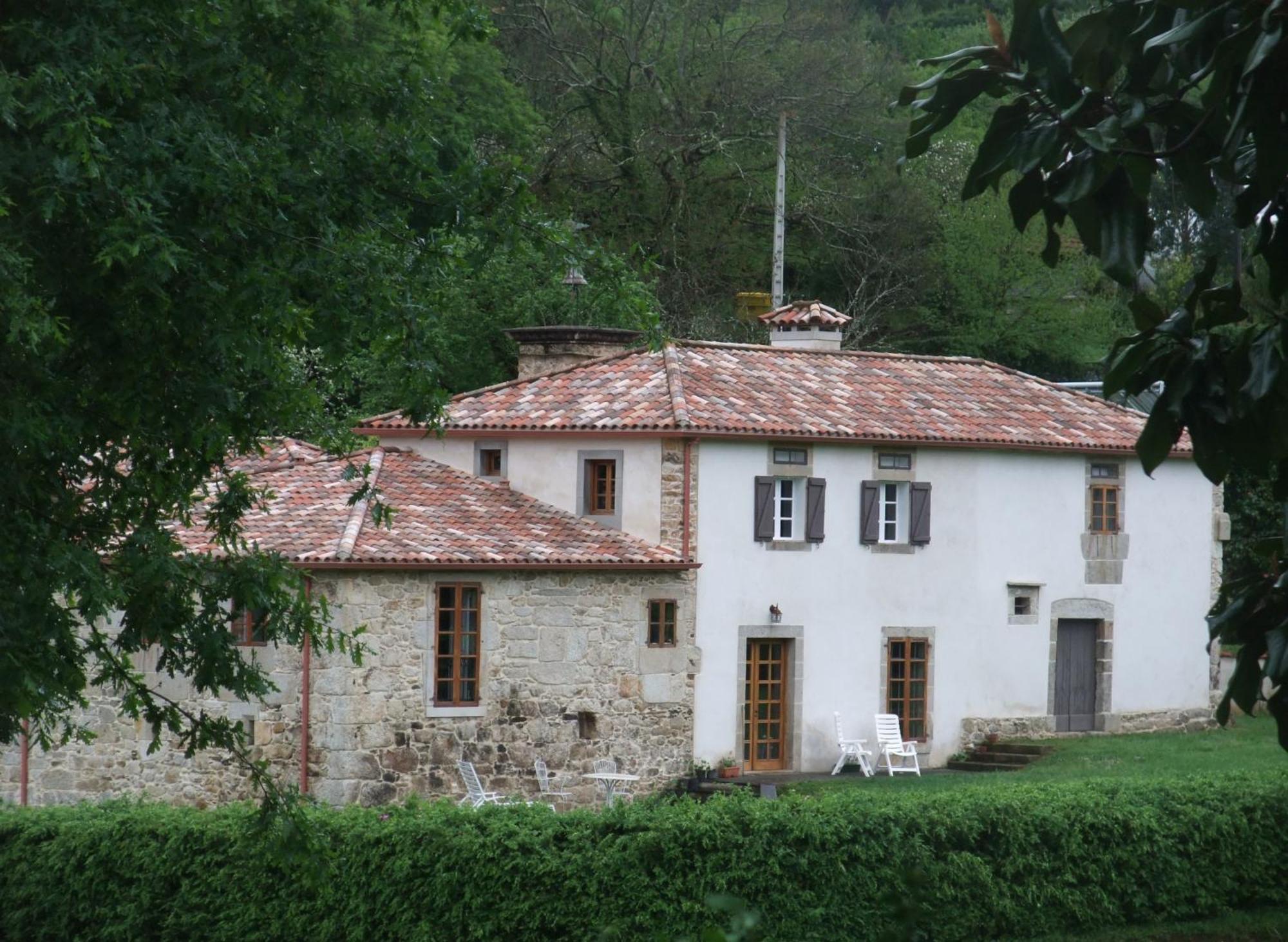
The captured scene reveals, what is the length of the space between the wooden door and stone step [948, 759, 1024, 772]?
244 cm

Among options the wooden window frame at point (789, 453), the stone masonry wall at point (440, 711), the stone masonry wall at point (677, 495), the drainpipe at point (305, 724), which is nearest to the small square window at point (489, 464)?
the stone masonry wall at point (677, 495)

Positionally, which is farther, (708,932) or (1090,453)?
(1090,453)

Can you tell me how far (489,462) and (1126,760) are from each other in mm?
8806

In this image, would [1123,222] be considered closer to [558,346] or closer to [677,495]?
[677,495]

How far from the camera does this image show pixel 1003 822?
13961mm

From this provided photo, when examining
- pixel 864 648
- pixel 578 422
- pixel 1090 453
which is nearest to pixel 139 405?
pixel 578 422

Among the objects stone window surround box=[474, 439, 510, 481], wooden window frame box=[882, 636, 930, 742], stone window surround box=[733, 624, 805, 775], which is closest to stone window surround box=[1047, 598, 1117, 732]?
wooden window frame box=[882, 636, 930, 742]

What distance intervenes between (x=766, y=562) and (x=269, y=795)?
38.2 feet

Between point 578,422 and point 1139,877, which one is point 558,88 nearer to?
point 578,422

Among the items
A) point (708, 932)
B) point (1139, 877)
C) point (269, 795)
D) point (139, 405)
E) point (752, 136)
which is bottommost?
point (1139, 877)

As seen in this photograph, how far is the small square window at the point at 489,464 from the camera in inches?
858

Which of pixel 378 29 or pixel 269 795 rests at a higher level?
pixel 378 29

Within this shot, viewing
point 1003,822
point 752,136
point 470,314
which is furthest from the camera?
point 752,136

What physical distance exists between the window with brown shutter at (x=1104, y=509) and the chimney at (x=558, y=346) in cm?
700
